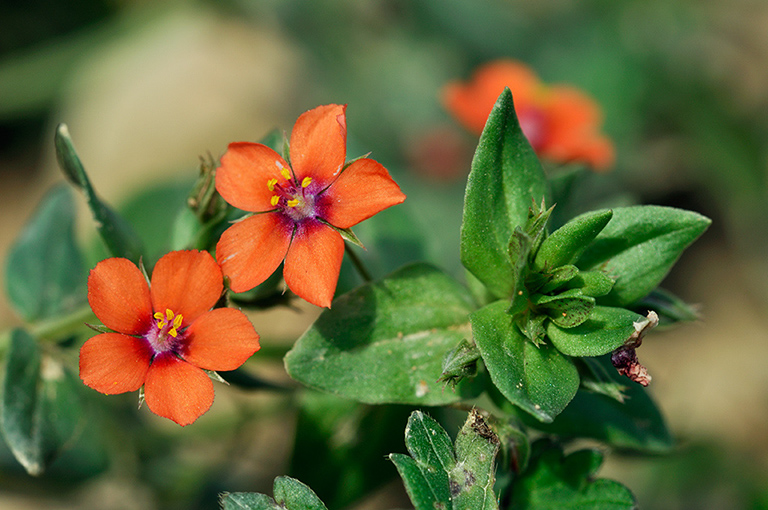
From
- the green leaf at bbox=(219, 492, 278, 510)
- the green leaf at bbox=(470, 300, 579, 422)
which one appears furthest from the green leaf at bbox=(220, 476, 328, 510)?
the green leaf at bbox=(470, 300, 579, 422)

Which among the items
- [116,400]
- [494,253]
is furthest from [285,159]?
[116,400]

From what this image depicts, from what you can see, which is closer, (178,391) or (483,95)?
(178,391)

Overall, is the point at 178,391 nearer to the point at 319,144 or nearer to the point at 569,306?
the point at 319,144

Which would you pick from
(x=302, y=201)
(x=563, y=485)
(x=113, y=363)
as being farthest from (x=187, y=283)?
(x=563, y=485)

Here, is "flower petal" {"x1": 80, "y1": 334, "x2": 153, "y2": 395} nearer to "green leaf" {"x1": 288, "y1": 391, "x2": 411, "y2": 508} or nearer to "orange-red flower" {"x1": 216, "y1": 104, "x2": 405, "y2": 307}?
"orange-red flower" {"x1": 216, "y1": 104, "x2": 405, "y2": 307}

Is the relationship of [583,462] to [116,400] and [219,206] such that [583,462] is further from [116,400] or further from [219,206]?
[116,400]

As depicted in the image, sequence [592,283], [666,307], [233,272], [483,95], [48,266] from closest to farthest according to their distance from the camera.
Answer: [233,272] < [592,283] < [666,307] < [48,266] < [483,95]
